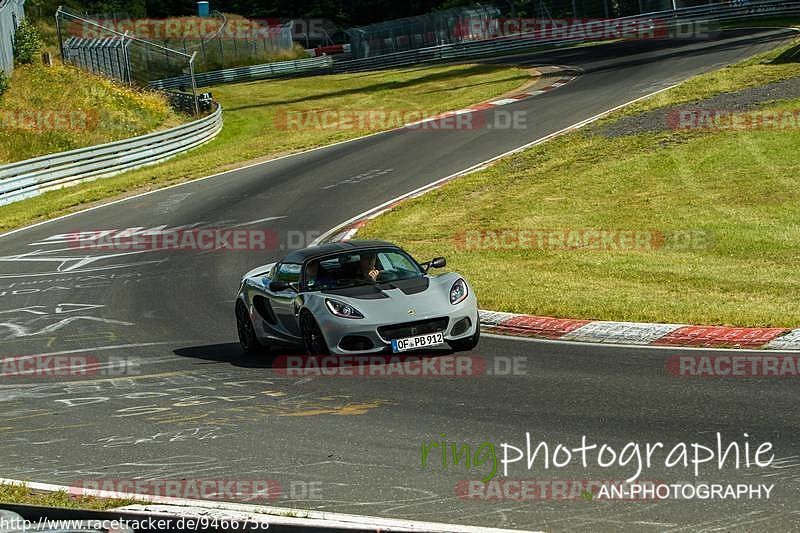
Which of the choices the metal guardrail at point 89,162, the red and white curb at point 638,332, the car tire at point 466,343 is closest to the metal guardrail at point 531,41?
the metal guardrail at point 89,162

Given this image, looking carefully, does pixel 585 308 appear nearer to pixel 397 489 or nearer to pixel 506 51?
pixel 397 489

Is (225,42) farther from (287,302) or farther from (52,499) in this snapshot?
(52,499)

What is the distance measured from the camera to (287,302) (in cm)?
1370

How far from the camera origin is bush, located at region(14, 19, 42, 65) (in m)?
48.3

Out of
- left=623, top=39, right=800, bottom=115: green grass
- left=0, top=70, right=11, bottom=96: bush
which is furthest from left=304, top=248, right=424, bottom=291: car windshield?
left=0, top=70, right=11, bottom=96: bush

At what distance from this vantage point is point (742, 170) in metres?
24.7

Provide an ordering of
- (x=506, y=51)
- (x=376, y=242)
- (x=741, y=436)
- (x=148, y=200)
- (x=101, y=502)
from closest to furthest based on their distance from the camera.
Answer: (x=101, y=502) → (x=741, y=436) → (x=376, y=242) → (x=148, y=200) → (x=506, y=51)

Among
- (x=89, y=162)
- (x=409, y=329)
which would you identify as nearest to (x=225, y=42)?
(x=89, y=162)

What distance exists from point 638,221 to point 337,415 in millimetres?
12988

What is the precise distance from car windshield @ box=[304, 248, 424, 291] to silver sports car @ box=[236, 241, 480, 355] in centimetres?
1

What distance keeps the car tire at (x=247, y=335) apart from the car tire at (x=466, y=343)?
8.57 ft

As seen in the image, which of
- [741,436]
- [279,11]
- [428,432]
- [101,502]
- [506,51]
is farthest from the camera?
[279,11]

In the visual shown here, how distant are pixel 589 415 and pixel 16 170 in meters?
26.3

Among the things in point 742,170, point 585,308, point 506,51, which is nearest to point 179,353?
point 585,308
